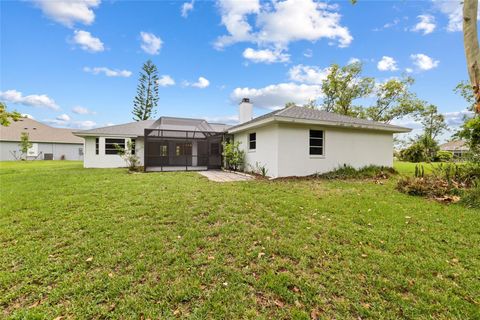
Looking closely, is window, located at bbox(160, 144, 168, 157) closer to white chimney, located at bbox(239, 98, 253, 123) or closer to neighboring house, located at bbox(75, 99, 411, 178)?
neighboring house, located at bbox(75, 99, 411, 178)

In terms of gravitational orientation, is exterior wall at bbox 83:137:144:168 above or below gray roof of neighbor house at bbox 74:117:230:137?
below

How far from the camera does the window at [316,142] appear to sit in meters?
9.89

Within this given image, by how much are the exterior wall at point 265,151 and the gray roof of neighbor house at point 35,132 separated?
28.8 meters

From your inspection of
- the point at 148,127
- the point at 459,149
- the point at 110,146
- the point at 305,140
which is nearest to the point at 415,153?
the point at 459,149

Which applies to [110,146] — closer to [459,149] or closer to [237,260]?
[237,260]

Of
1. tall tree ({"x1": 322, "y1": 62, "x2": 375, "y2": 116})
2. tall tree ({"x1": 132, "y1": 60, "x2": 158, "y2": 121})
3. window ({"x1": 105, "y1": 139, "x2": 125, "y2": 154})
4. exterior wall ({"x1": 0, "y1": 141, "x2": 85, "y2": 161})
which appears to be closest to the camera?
window ({"x1": 105, "y1": 139, "x2": 125, "y2": 154})

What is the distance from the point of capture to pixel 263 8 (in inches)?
425

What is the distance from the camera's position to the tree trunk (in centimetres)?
345

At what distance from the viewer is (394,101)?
75.8 feet

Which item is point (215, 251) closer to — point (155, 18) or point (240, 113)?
point (240, 113)

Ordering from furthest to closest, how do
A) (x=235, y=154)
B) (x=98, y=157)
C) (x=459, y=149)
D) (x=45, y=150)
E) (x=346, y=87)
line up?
(x=45, y=150)
(x=459, y=149)
(x=346, y=87)
(x=98, y=157)
(x=235, y=154)

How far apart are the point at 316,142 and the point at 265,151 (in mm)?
2422

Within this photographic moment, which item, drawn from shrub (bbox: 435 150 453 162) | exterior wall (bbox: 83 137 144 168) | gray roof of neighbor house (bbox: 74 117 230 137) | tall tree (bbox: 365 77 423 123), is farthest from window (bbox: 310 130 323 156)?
tall tree (bbox: 365 77 423 123)

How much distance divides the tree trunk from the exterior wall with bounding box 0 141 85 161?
36.5 meters
